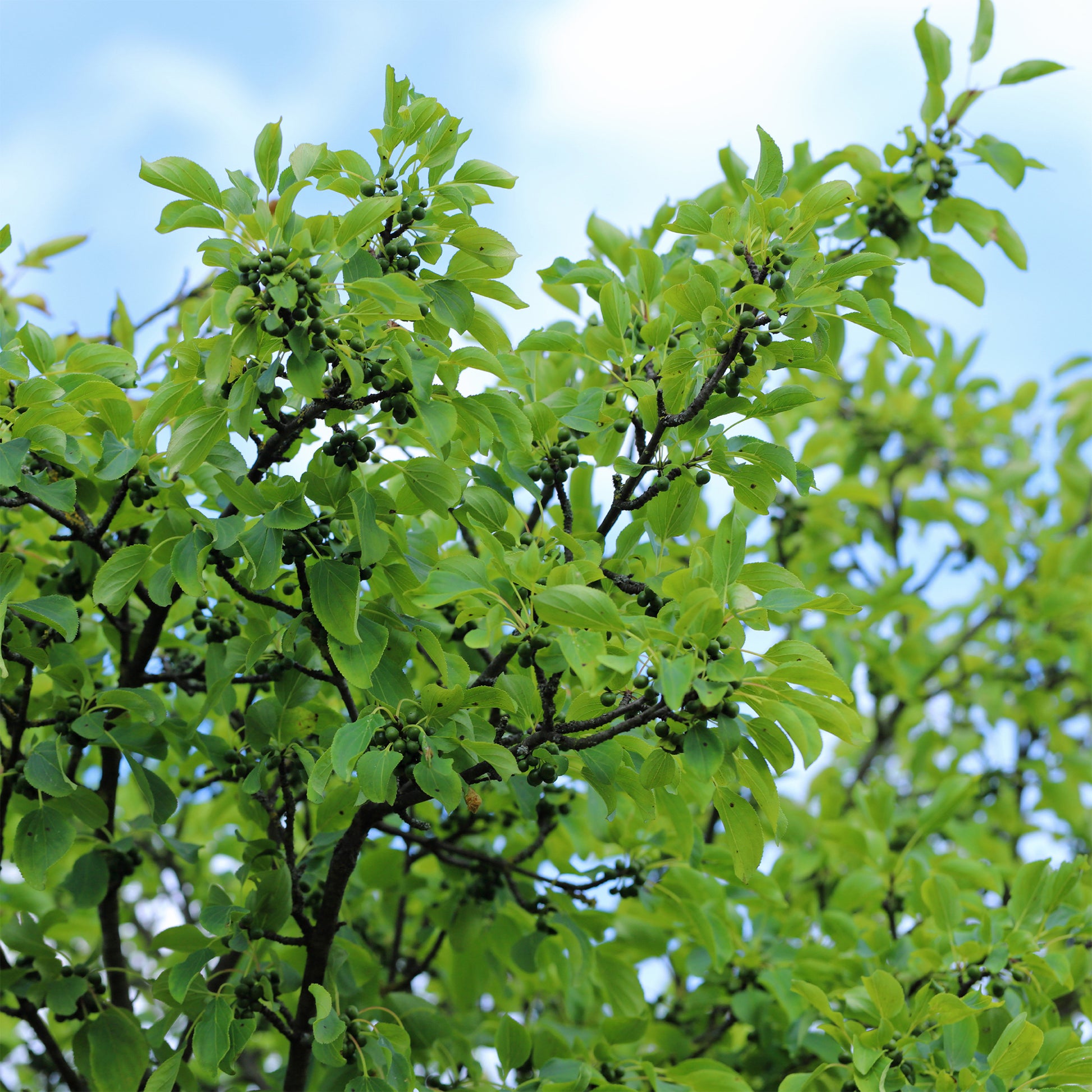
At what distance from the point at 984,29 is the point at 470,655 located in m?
2.99

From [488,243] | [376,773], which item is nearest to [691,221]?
[488,243]

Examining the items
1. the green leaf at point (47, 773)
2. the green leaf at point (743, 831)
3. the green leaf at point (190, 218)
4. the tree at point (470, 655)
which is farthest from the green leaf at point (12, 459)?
the green leaf at point (743, 831)

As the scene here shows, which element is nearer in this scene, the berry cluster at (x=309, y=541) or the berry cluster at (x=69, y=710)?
the berry cluster at (x=309, y=541)

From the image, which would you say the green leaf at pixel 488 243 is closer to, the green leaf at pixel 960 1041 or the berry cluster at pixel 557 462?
the berry cluster at pixel 557 462

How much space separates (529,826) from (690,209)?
8.63 ft

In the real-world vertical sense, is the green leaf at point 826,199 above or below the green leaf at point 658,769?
above

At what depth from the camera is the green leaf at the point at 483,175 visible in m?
2.86

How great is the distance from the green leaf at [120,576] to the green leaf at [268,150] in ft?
3.47

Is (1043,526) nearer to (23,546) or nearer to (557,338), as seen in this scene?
(557,338)

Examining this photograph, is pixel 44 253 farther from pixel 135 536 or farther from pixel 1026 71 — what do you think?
pixel 1026 71

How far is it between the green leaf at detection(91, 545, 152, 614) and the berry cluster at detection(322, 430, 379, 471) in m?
0.61

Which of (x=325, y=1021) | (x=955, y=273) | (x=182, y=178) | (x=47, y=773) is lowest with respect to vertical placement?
(x=325, y=1021)

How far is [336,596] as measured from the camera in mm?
2752

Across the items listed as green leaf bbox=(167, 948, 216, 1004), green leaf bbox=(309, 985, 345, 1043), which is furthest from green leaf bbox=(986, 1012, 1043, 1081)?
green leaf bbox=(167, 948, 216, 1004)
